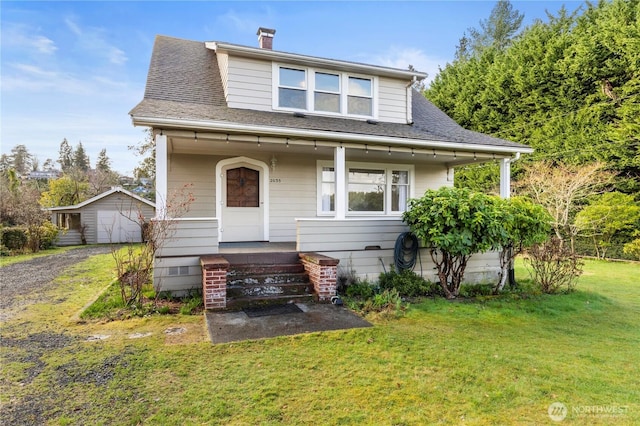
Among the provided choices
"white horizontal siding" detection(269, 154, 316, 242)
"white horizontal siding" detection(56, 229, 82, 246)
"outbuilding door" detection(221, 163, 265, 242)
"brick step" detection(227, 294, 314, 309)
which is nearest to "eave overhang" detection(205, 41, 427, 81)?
"white horizontal siding" detection(269, 154, 316, 242)

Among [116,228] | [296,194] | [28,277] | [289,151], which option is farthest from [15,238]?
[289,151]

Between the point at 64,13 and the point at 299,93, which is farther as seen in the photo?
the point at 64,13

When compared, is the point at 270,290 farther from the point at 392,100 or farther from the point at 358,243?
the point at 392,100

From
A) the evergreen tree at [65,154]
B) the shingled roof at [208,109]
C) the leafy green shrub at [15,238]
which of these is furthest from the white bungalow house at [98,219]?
the evergreen tree at [65,154]

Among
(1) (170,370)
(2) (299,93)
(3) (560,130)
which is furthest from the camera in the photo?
(3) (560,130)

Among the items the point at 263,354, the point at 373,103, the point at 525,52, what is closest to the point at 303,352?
the point at 263,354

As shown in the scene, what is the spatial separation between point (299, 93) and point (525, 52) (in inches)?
474

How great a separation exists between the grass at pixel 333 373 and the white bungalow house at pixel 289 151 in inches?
74.2

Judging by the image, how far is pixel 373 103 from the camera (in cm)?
897

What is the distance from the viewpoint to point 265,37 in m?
9.63

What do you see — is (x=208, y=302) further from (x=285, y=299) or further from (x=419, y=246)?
(x=419, y=246)

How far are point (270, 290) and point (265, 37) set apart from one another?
7.43m

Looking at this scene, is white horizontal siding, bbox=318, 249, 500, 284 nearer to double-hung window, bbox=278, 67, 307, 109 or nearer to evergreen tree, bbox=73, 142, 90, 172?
double-hung window, bbox=278, 67, 307, 109

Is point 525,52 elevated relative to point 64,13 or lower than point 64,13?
elevated
